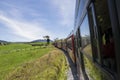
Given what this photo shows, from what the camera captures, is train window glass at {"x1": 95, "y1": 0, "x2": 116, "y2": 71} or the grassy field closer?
train window glass at {"x1": 95, "y1": 0, "x2": 116, "y2": 71}

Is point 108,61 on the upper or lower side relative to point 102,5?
lower

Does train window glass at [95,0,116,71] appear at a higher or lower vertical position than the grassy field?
higher

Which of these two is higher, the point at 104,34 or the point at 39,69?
the point at 104,34

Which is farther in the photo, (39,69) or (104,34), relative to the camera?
(39,69)

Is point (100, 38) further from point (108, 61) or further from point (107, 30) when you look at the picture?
point (108, 61)

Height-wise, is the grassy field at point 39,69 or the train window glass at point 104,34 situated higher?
the train window glass at point 104,34

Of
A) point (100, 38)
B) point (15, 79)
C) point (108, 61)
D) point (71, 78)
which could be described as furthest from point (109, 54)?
point (15, 79)

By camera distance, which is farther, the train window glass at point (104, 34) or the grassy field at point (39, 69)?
the grassy field at point (39, 69)

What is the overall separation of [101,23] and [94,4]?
0.74 feet

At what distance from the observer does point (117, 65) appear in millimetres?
1810

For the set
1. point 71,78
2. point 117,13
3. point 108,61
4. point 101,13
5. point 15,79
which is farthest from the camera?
point 15,79

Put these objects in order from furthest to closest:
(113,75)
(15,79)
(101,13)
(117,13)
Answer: (15,79), (101,13), (113,75), (117,13)

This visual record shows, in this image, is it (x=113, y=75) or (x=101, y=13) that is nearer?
(x=113, y=75)

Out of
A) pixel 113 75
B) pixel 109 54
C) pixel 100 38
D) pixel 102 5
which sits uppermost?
pixel 102 5
